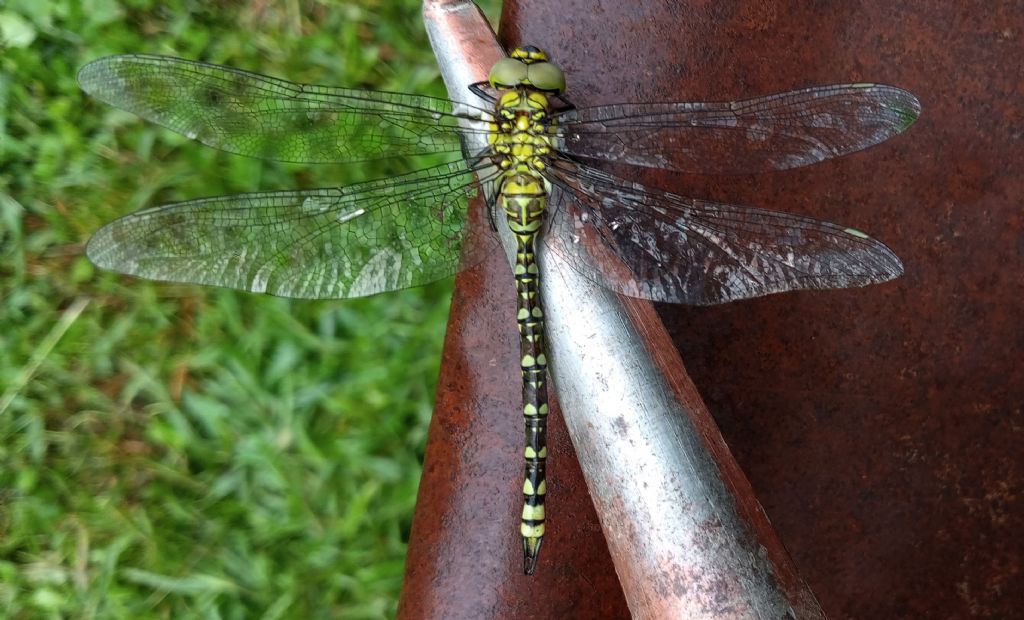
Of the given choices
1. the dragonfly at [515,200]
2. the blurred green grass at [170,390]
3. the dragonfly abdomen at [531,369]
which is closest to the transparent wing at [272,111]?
the dragonfly at [515,200]

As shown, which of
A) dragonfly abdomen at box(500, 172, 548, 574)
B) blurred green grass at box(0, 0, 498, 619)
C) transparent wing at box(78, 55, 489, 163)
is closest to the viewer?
dragonfly abdomen at box(500, 172, 548, 574)

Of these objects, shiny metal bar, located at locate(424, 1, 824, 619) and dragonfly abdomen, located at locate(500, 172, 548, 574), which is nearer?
shiny metal bar, located at locate(424, 1, 824, 619)

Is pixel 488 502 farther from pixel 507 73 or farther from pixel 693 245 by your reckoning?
pixel 507 73

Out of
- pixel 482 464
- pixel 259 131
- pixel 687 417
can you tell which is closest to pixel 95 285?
pixel 259 131

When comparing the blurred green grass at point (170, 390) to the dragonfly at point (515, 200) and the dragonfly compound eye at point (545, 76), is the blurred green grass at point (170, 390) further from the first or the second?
the dragonfly compound eye at point (545, 76)

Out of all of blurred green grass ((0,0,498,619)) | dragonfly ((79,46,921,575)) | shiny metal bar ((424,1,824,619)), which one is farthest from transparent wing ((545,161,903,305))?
blurred green grass ((0,0,498,619))

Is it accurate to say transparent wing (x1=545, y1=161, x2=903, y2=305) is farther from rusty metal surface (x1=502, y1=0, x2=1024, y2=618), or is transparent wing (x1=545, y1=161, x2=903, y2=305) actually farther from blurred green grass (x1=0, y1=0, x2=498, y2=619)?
blurred green grass (x1=0, y1=0, x2=498, y2=619)

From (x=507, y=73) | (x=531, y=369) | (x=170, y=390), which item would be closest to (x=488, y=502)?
(x=531, y=369)
